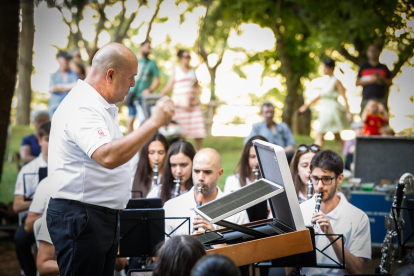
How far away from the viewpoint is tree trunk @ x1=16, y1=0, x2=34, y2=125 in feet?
50.2

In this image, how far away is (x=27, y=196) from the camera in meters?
5.34

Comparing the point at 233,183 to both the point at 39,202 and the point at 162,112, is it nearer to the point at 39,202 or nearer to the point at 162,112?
the point at 39,202

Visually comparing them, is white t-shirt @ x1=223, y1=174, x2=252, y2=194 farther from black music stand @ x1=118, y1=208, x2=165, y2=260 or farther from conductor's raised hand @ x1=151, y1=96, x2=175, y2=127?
conductor's raised hand @ x1=151, y1=96, x2=175, y2=127

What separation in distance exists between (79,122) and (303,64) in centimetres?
1456

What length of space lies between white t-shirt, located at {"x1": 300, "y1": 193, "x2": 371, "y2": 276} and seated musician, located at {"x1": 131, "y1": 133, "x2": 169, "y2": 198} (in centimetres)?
244

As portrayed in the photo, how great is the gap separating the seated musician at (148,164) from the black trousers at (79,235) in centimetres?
304

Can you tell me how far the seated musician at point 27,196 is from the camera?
4.99 metres

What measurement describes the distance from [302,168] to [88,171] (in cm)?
293

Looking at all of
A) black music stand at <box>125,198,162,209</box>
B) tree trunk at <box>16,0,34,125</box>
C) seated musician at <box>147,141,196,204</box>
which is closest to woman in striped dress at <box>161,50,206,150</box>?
seated musician at <box>147,141,196,204</box>

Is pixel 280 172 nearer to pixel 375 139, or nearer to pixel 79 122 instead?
pixel 79 122

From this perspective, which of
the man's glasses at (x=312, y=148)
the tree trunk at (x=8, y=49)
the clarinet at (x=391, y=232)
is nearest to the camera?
the clarinet at (x=391, y=232)

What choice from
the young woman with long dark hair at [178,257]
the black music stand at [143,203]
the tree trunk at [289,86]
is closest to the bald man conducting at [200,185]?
the black music stand at [143,203]

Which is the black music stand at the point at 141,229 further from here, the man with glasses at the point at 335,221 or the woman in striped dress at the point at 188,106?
the woman in striped dress at the point at 188,106

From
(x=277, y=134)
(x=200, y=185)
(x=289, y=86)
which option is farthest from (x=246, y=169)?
(x=289, y=86)
